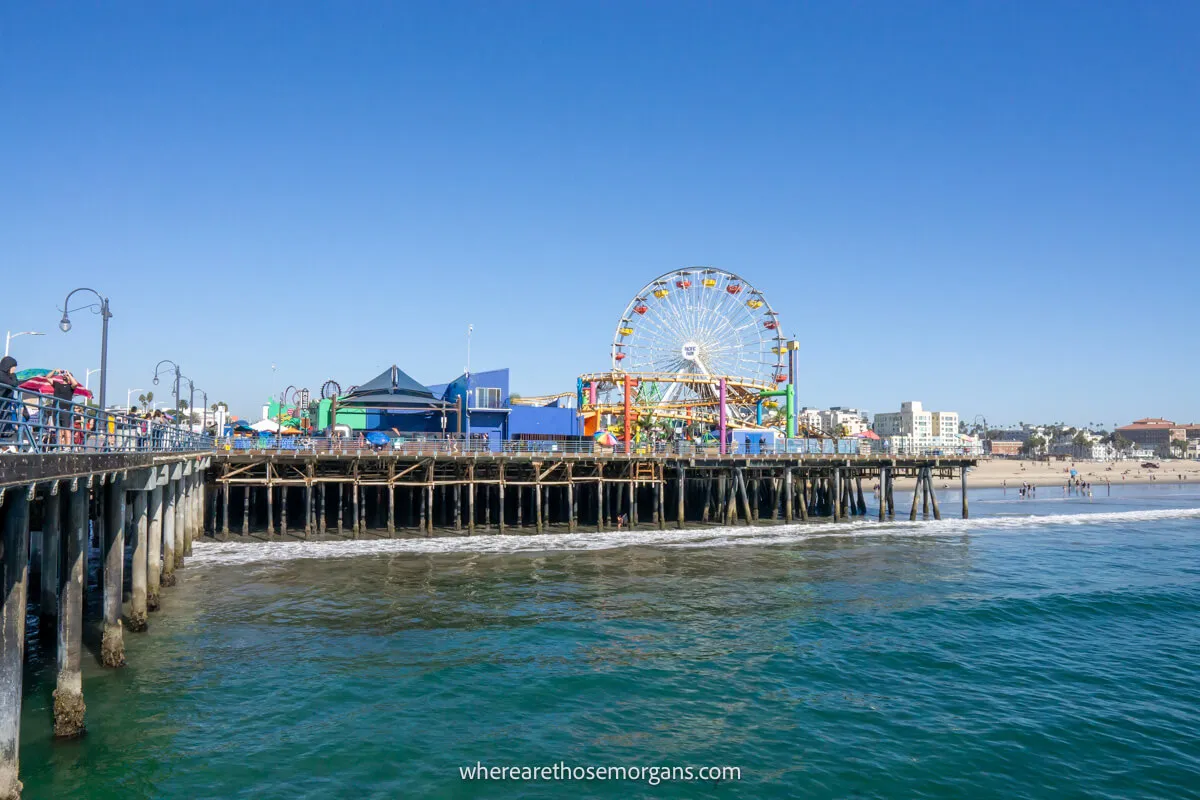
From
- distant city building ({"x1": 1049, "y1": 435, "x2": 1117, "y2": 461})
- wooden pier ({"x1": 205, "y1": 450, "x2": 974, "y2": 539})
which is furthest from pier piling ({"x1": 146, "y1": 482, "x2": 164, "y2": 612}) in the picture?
distant city building ({"x1": 1049, "y1": 435, "x2": 1117, "y2": 461})

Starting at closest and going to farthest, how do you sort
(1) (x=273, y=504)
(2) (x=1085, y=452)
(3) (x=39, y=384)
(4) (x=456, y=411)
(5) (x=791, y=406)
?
1. (3) (x=39, y=384)
2. (1) (x=273, y=504)
3. (4) (x=456, y=411)
4. (5) (x=791, y=406)
5. (2) (x=1085, y=452)

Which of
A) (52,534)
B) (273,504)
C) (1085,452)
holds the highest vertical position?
(52,534)

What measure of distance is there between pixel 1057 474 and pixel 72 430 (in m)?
131

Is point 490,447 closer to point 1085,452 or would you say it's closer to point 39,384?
point 39,384

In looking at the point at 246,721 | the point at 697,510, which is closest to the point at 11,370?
the point at 246,721

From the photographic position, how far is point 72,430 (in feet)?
40.4

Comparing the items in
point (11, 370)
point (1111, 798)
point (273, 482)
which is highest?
point (11, 370)

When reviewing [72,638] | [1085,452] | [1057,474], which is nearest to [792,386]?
[72,638]

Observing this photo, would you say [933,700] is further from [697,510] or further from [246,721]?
[697,510]

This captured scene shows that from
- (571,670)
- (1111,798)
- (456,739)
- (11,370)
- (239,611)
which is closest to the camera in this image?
(1111,798)

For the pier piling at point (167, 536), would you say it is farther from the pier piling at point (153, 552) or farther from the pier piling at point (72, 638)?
the pier piling at point (72, 638)

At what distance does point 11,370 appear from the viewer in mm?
14500

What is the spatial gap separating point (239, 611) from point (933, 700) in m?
17.4

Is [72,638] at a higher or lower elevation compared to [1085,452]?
higher
